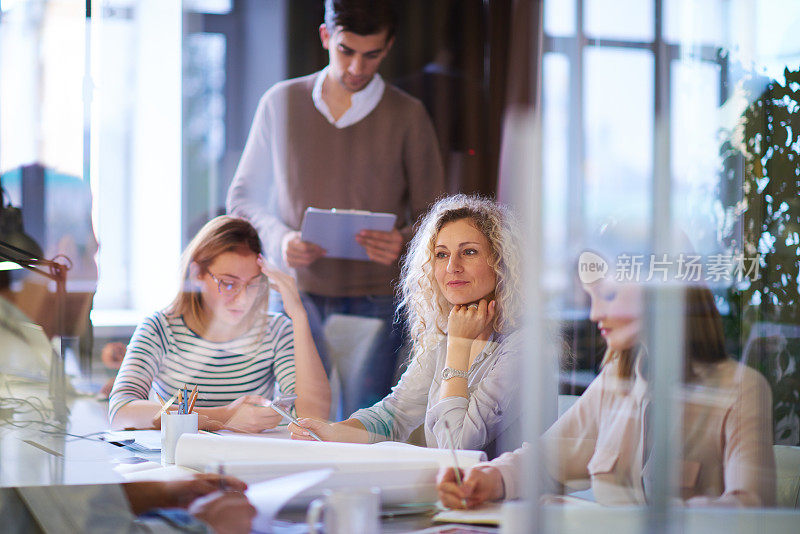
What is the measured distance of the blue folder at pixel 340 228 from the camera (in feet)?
7.34

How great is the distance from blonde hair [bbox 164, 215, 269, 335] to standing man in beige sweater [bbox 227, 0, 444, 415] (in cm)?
10

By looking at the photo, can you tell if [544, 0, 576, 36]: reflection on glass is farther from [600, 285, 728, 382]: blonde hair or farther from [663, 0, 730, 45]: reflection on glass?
[600, 285, 728, 382]: blonde hair

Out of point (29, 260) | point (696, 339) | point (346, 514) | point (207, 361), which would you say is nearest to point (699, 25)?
point (696, 339)

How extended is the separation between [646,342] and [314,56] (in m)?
1.45

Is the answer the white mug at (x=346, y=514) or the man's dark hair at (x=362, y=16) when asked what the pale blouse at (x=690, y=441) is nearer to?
the white mug at (x=346, y=514)

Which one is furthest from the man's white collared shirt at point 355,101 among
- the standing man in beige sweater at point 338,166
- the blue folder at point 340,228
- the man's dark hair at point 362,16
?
the blue folder at point 340,228

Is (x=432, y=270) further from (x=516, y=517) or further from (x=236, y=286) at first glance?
(x=516, y=517)

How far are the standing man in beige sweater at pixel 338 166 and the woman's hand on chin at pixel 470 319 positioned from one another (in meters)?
0.62

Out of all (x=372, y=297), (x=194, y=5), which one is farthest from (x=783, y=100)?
(x=194, y=5)

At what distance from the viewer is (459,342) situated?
62.4 inches

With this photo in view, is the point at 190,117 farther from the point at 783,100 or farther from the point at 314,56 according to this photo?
the point at 783,100

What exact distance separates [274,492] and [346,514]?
0.19 m

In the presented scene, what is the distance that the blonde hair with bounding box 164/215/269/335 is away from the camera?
2.03m

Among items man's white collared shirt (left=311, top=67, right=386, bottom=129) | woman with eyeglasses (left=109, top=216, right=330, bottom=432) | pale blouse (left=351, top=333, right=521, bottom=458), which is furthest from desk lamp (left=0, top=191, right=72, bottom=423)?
pale blouse (left=351, top=333, right=521, bottom=458)
